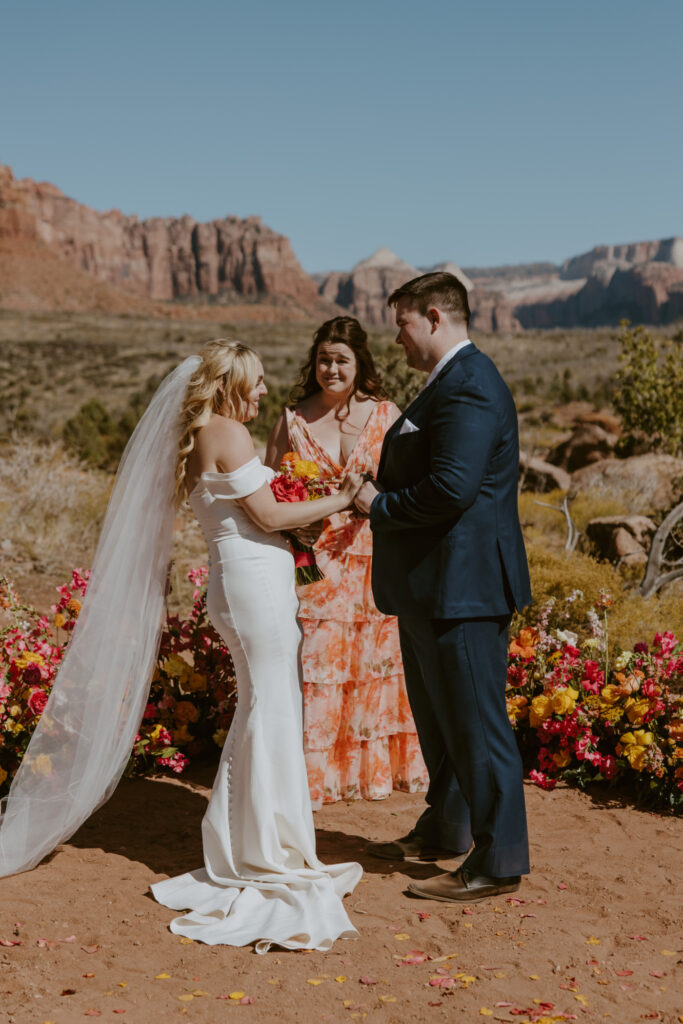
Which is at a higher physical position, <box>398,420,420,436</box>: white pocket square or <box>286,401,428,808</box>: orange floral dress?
<box>398,420,420,436</box>: white pocket square

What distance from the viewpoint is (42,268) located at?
85625mm

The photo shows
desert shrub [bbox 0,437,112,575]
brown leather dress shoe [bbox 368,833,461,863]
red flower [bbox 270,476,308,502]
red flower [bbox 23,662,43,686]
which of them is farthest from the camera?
desert shrub [bbox 0,437,112,575]

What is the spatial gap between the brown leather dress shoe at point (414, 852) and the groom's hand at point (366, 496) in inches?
59.2

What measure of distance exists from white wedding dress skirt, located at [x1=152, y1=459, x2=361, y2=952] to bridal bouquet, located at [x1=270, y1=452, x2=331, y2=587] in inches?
3.3

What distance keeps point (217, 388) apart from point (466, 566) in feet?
3.74

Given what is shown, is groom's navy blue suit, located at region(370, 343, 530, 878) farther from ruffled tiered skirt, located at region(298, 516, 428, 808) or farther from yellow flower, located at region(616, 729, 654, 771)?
yellow flower, located at region(616, 729, 654, 771)

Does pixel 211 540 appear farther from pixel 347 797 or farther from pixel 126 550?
pixel 347 797

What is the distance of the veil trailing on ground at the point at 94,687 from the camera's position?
375cm

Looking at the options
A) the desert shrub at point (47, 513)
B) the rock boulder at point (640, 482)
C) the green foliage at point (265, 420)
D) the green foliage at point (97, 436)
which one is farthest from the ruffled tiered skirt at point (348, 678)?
the green foliage at point (265, 420)

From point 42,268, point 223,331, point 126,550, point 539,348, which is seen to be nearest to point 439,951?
point 126,550

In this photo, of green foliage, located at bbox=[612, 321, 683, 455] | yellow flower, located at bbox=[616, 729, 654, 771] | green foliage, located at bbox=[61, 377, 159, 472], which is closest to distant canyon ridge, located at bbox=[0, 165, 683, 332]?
green foliage, located at bbox=[61, 377, 159, 472]

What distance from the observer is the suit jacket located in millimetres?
3320

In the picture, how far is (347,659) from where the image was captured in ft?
15.8

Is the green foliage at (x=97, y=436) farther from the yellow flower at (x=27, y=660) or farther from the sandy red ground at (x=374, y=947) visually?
the sandy red ground at (x=374, y=947)
